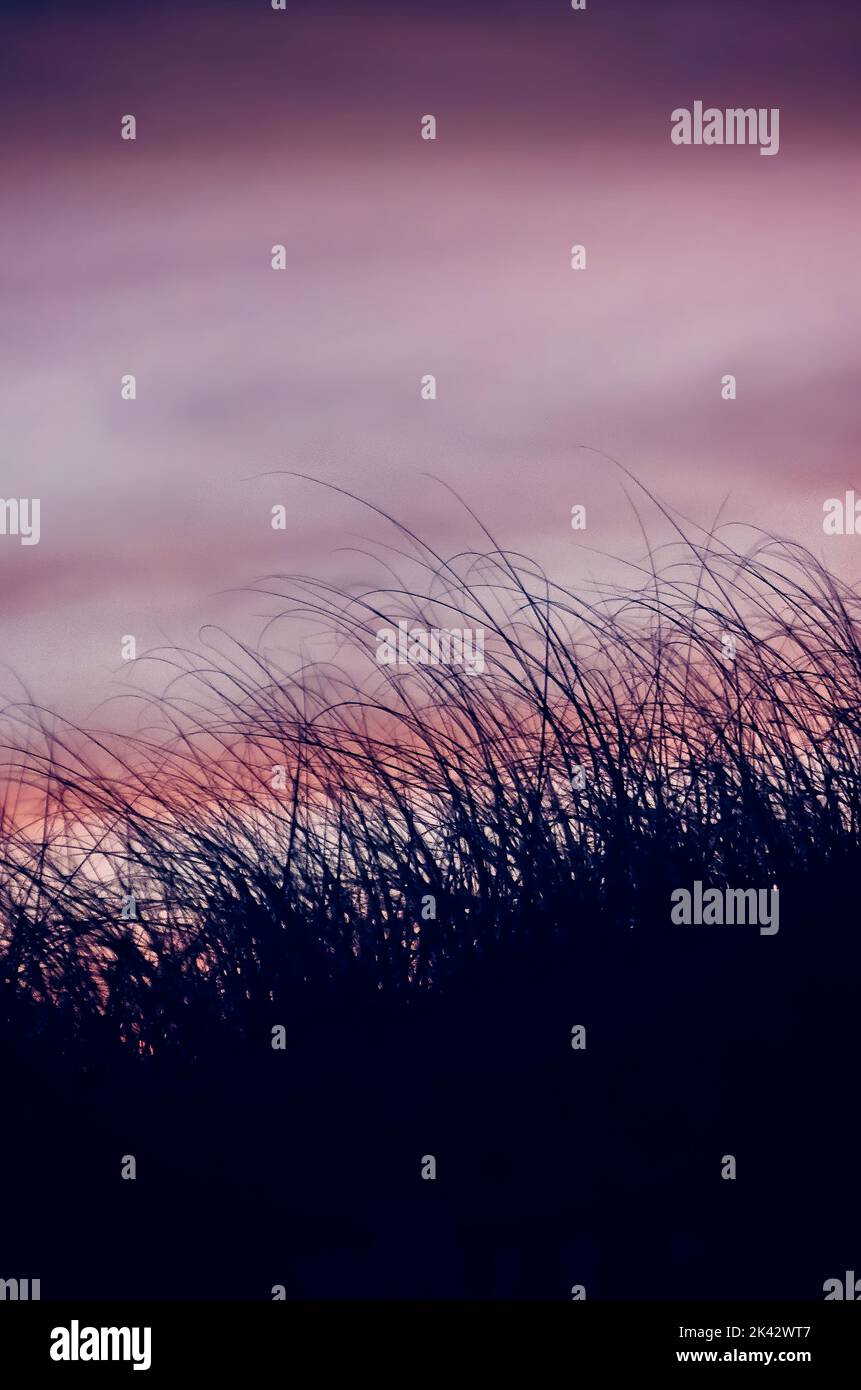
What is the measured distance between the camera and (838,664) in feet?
9.16

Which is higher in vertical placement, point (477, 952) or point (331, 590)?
point (331, 590)

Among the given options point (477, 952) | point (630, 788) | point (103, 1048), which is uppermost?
point (630, 788)

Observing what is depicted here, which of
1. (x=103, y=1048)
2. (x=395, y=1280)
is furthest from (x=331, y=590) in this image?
(x=395, y=1280)

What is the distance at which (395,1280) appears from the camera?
2072 mm
